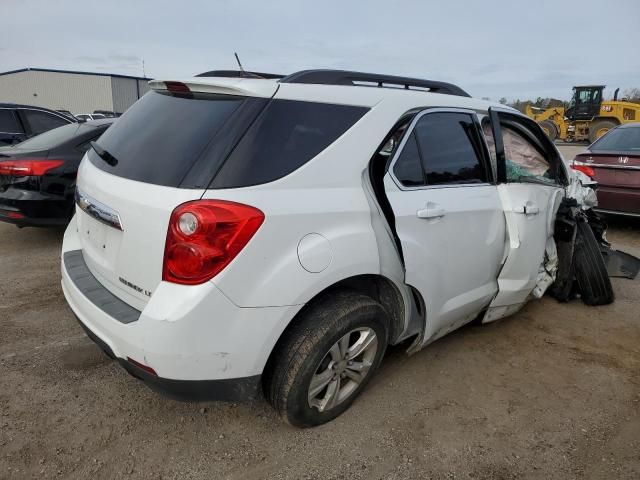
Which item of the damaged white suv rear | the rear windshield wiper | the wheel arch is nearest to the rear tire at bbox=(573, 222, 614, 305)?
the damaged white suv rear

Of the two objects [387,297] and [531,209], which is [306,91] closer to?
[387,297]

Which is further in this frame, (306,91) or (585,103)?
(585,103)

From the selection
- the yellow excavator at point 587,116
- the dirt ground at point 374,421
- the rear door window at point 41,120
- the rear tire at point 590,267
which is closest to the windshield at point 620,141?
the rear tire at point 590,267

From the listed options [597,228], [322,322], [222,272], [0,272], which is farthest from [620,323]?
[0,272]

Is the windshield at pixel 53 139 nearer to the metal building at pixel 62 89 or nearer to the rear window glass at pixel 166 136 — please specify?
the rear window glass at pixel 166 136

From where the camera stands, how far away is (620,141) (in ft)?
20.4

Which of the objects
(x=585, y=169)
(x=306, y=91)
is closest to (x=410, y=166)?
(x=306, y=91)

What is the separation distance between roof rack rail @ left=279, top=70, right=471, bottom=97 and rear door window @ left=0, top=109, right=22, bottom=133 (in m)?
6.99

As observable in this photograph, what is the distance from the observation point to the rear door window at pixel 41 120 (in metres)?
7.54

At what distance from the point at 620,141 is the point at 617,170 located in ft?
2.28

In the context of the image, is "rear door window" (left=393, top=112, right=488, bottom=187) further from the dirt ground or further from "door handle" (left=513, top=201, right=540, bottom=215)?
the dirt ground

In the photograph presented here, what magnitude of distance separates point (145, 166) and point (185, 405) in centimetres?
132

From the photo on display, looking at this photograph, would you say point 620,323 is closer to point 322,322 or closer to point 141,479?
point 322,322

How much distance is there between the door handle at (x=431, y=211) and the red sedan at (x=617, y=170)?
14.6 feet
